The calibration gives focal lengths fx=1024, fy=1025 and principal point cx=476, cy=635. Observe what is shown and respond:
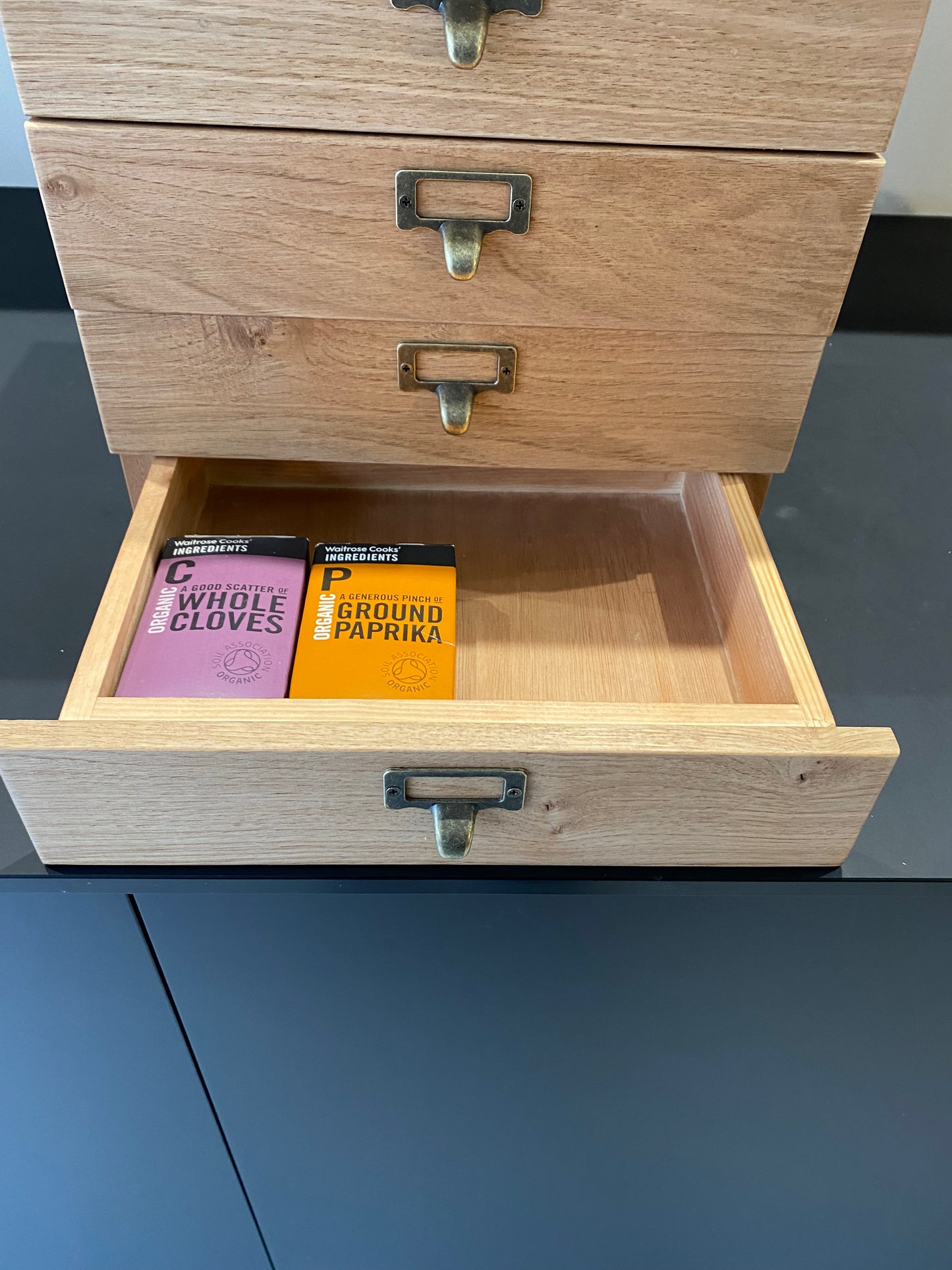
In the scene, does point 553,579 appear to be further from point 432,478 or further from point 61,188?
point 61,188

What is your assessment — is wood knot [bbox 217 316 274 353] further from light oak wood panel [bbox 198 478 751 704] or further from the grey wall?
the grey wall

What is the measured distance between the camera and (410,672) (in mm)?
732

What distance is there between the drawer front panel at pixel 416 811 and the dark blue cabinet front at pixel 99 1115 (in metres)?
0.13

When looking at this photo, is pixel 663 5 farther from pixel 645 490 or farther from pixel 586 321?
pixel 645 490

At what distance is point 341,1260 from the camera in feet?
3.47

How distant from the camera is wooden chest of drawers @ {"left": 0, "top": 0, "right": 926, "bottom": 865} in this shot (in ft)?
1.94

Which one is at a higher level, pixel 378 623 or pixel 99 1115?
pixel 378 623

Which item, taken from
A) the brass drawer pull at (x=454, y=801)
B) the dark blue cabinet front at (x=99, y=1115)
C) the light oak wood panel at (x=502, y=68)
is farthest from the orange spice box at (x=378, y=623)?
the light oak wood panel at (x=502, y=68)

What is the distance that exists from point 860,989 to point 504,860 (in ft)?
1.07

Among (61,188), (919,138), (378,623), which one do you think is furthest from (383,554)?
(919,138)

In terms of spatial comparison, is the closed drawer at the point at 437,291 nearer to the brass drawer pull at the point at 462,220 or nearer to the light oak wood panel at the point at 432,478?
the brass drawer pull at the point at 462,220

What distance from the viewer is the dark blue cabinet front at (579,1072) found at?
2.43 feet

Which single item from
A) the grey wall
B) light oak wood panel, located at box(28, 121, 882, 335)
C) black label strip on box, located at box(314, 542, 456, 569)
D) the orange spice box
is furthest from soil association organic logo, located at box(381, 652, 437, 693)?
the grey wall

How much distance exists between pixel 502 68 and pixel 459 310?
0.15 meters
